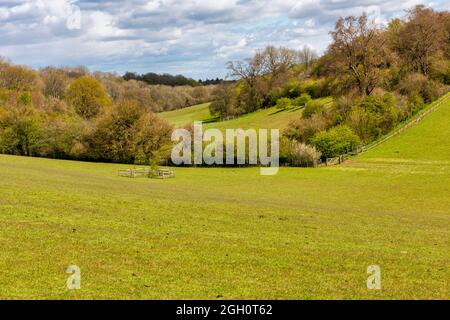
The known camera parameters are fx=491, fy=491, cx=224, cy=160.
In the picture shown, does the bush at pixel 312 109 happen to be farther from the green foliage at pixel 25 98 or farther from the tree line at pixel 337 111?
the green foliage at pixel 25 98

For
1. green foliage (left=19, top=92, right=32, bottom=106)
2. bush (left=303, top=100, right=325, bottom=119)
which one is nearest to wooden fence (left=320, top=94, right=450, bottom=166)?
bush (left=303, top=100, right=325, bottom=119)

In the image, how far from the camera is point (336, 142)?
63.7 meters

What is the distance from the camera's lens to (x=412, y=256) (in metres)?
14.7

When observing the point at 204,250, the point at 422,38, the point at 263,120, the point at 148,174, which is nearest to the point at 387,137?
the point at 422,38

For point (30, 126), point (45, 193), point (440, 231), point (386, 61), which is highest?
point (386, 61)

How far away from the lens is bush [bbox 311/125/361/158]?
207 feet

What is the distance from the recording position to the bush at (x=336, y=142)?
207 feet

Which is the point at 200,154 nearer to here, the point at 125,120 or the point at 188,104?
the point at 125,120

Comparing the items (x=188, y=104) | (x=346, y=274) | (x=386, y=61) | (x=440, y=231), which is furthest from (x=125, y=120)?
(x=188, y=104)

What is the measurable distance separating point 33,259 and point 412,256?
10.7 metres

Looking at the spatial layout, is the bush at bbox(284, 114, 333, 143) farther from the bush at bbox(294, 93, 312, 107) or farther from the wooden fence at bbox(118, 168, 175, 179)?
the bush at bbox(294, 93, 312, 107)

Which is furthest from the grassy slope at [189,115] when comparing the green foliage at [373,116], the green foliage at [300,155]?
the green foliage at [300,155]

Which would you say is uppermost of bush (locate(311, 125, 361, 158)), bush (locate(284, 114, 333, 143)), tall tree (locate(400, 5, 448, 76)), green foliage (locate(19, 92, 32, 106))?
tall tree (locate(400, 5, 448, 76))
